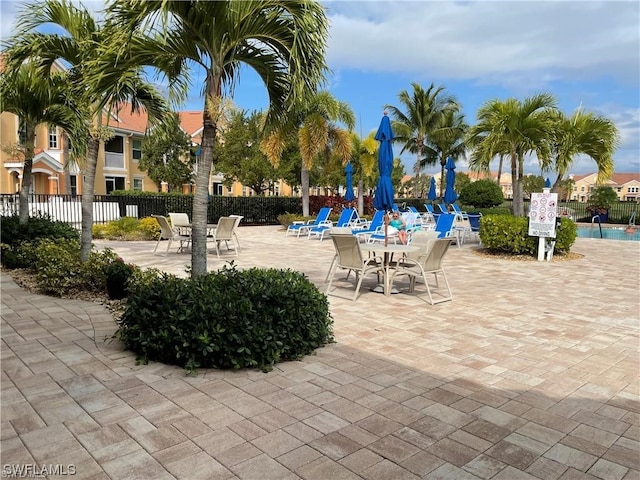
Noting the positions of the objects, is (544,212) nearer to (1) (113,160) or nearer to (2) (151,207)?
(2) (151,207)

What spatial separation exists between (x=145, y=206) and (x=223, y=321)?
17.5 metres

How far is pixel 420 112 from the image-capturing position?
3178 centimetres

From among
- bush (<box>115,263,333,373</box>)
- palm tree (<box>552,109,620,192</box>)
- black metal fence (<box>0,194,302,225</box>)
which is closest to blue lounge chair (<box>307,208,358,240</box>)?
black metal fence (<box>0,194,302,225</box>)

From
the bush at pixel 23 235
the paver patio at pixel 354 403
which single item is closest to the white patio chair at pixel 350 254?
the paver patio at pixel 354 403

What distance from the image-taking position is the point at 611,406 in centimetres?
322

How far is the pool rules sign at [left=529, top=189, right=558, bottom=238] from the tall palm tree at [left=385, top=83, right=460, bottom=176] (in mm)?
21541

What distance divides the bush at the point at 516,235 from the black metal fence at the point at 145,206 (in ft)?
35.3

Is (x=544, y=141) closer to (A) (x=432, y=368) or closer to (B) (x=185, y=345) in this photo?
(A) (x=432, y=368)

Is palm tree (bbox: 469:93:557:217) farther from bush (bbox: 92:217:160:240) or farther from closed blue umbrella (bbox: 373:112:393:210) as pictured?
bush (bbox: 92:217:160:240)

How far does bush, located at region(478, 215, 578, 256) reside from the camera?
10859 millimetres

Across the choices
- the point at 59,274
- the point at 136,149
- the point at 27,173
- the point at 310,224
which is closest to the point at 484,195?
the point at 310,224

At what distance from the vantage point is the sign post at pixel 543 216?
10.1 metres

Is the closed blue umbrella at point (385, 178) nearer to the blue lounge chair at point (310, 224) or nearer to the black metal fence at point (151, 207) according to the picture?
the blue lounge chair at point (310, 224)

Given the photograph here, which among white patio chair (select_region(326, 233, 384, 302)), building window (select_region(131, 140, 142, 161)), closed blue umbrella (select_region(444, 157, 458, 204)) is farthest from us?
building window (select_region(131, 140, 142, 161))
